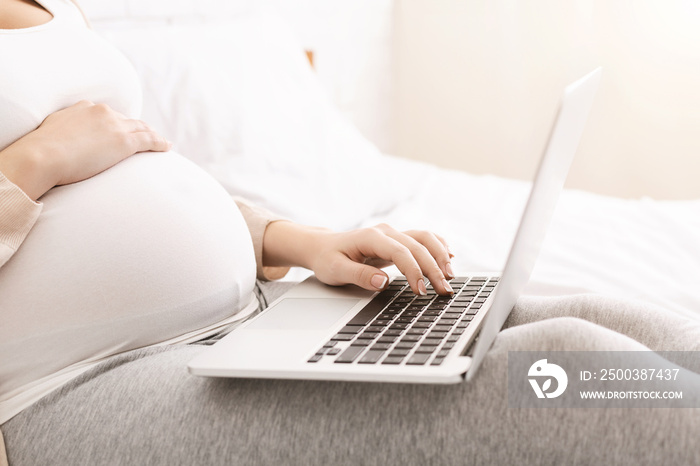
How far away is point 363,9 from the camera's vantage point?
8.79ft

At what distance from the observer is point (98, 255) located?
0.74 meters

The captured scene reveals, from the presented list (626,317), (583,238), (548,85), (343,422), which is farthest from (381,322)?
(548,85)

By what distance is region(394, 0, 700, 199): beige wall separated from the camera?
2.42m

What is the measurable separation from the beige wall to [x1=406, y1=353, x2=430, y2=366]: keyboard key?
7.02 feet

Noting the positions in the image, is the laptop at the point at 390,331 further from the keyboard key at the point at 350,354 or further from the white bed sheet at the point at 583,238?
the white bed sheet at the point at 583,238

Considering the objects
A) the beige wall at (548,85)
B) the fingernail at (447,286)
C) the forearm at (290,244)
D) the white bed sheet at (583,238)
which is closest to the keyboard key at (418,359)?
the fingernail at (447,286)

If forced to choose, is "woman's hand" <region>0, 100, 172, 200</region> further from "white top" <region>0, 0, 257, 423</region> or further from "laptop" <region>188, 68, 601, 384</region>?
"laptop" <region>188, 68, 601, 384</region>

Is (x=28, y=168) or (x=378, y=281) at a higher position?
(x=28, y=168)

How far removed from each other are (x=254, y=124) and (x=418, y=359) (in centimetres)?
97

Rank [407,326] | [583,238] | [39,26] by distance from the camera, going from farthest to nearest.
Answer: [583,238]
[39,26]
[407,326]

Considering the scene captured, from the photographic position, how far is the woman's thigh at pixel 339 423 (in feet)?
1.81

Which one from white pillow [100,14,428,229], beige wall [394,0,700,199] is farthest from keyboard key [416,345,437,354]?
beige wall [394,0,700,199]

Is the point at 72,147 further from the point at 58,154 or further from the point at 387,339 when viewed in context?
the point at 387,339

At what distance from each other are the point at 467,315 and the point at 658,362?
20 centimetres
